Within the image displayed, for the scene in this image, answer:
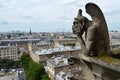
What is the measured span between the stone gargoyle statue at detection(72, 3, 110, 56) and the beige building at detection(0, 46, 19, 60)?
355 feet

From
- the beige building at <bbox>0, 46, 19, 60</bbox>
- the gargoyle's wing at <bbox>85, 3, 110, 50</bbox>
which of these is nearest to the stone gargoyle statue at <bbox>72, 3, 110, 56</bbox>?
the gargoyle's wing at <bbox>85, 3, 110, 50</bbox>

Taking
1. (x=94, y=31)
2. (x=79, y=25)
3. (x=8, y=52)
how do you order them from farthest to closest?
(x=8, y=52) < (x=79, y=25) < (x=94, y=31)

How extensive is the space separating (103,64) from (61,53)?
64446mm

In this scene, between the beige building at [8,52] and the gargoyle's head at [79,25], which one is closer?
the gargoyle's head at [79,25]

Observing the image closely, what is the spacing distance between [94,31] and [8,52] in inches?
4282

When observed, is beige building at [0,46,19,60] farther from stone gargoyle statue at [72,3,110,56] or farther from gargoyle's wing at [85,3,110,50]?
gargoyle's wing at [85,3,110,50]

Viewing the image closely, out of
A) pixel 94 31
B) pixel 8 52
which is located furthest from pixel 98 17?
pixel 8 52

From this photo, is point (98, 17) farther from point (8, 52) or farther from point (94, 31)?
point (8, 52)

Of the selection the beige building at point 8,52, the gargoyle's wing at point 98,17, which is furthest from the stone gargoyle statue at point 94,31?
the beige building at point 8,52

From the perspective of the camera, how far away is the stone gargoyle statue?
15.0 feet

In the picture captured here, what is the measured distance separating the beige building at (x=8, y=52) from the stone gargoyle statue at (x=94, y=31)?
355 feet

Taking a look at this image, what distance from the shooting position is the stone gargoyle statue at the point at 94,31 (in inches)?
179

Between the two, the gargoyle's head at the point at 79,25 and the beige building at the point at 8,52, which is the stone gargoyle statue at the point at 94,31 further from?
the beige building at the point at 8,52

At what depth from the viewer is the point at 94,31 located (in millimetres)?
4539
